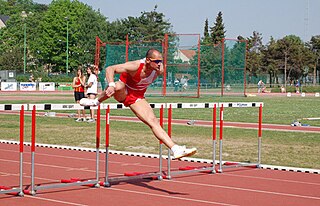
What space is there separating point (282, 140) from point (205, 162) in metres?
4.97

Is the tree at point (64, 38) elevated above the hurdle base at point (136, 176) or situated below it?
above

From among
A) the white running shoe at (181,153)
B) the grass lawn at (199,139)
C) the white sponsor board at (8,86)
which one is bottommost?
the grass lawn at (199,139)

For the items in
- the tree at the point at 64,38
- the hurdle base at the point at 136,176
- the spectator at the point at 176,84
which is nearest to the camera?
the hurdle base at the point at 136,176

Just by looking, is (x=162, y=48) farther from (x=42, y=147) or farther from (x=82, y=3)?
(x=82, y=3)

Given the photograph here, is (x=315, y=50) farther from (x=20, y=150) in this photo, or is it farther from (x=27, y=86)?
(x=20, y=150)

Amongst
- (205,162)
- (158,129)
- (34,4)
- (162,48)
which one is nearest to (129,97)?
(158,129)

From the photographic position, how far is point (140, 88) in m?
9.58

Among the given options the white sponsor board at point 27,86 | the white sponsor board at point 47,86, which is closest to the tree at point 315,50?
the white sponsor board at point 47,86

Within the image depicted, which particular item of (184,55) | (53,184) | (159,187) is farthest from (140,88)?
(184,55)

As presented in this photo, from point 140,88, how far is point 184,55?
35.4 meters

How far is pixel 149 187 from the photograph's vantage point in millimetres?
9984

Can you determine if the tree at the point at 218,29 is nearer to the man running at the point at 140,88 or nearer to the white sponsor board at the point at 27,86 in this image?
the white sponsor board at the point at 27,86

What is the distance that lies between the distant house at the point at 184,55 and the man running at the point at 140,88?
Answer: 34.4 metres

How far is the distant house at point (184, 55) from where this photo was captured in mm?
43938
